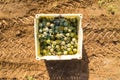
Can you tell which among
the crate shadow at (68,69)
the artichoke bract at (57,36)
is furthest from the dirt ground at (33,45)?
the artichoke bract at (57,36)

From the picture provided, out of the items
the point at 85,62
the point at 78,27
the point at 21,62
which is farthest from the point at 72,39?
the point at 21,62

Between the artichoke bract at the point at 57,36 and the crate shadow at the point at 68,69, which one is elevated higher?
the artichoke bract at the point at 57,36

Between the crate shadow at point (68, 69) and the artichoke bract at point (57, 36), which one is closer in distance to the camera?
the artichoke bract at point (57, 36)

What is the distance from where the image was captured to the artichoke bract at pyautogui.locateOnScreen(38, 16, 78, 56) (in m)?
4.88

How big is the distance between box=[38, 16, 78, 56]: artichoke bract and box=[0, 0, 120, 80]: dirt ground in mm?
317

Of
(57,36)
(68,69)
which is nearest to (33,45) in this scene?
(57,36)

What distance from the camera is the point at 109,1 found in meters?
5.21

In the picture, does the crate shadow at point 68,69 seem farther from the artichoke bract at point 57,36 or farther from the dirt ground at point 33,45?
the artichoke bract at point 57,36

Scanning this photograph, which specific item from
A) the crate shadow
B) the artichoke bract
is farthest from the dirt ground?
the artichoke bract

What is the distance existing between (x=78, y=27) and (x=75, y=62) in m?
0.58

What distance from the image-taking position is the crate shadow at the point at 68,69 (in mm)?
5227

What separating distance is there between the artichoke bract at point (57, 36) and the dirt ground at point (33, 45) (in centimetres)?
32

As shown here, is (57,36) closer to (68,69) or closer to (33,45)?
(33,45)

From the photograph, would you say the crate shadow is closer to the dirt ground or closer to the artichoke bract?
the dirt ground
